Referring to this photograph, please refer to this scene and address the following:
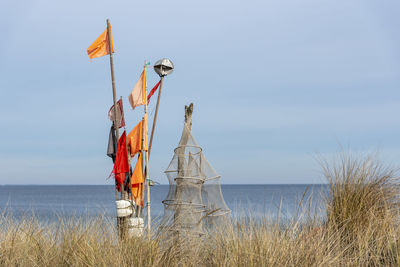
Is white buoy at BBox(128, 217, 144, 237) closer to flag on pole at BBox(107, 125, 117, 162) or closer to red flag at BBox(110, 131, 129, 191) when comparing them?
red flag at BBox(110, 131, 129, 191)

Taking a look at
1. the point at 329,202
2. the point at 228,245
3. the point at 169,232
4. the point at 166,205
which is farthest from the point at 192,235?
the point at 329,202

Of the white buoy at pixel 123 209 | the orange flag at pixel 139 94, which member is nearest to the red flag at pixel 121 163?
the white buoy at pixel 123 209

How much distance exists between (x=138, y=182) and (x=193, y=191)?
4.17ft

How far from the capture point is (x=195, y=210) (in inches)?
270

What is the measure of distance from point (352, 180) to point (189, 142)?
2769 millimetres

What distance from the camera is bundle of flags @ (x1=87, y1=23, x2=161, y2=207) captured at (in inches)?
311

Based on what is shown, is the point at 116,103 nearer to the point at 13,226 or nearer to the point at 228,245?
the point at 13,226

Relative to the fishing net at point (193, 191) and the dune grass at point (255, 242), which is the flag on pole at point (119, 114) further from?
the dune grass at point (255, 242)

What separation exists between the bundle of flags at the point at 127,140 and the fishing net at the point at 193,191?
2.96 ft

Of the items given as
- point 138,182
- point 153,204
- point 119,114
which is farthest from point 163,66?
point 153,204

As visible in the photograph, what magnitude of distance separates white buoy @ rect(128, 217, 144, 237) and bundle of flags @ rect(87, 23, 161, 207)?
0.90m

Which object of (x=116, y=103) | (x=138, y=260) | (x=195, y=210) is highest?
(x=116, y=103)

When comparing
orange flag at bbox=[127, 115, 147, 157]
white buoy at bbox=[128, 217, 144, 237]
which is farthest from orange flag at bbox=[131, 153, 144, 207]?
white buoy at bbox=[128, 217, 144, 237]

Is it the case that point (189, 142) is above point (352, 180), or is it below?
above
